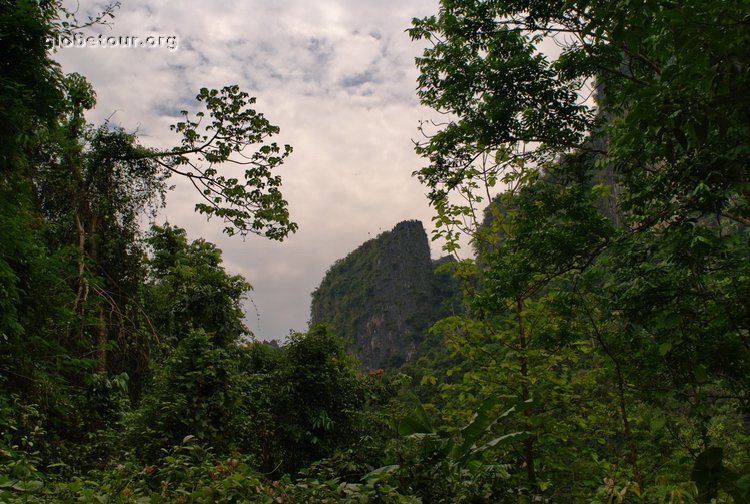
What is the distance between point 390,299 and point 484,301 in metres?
66.8

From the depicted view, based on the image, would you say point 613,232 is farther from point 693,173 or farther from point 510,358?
point 510,358

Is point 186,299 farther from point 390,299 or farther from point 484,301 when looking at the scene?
point 390,299

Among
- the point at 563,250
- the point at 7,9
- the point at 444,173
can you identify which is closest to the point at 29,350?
the point at 7,9

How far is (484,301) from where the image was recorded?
4.41 meters

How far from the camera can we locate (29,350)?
438cm

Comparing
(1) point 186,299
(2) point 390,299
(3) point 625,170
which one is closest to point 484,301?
(3) point 625,170

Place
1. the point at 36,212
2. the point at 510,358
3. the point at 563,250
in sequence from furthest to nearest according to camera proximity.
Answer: the point at 36,212 → the point at 510,358 → the point at 563,250

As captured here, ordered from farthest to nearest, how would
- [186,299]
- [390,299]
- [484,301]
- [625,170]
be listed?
[390,299] < [186,299] < [484,301] < [625,170]

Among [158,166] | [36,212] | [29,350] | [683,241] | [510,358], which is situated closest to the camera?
[683,241]

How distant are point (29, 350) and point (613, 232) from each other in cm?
554

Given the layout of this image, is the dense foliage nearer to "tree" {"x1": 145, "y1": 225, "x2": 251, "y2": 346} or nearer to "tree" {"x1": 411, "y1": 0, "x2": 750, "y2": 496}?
"tree" {"x1": 411, "y1": 0, "x2": 750, "y2": 496}

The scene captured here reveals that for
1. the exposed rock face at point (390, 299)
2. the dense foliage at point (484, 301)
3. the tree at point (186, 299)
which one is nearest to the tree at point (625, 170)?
the dense foliage at point (484, 301)

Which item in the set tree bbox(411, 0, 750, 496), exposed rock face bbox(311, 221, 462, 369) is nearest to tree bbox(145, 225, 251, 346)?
tree bbox(411, 0, 750, 496)

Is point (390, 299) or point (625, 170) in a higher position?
point (390, 299)
